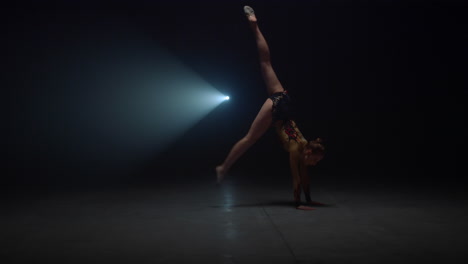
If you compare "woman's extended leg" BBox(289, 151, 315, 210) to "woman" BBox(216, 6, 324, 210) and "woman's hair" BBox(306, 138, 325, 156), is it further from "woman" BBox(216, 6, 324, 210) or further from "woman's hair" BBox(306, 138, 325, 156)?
"woman's hair" BBox(306, 138, 325, 156)

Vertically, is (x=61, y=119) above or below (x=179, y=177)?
above

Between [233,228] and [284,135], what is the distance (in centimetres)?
134

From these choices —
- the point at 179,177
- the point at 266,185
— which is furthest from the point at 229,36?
the point at 266,185

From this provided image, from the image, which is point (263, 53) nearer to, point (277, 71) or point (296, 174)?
point (296, 174)

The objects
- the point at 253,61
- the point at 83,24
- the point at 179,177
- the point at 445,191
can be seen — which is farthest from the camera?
the point at 253,61

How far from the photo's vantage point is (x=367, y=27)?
9.48 meters

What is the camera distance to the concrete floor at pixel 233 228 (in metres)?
2.65

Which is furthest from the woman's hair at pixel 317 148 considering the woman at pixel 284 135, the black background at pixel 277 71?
the black background at pixel 277 71

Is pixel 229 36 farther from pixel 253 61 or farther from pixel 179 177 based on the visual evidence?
pixel 179 177

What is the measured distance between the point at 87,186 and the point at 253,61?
504cm

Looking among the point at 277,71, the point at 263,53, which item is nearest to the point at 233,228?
the point at 263,53

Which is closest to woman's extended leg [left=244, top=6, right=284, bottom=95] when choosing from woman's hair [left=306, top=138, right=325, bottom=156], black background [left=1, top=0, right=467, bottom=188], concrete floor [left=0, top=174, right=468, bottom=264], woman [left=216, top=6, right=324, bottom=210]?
woman [left=216, top=6, right=324, bottom=210]

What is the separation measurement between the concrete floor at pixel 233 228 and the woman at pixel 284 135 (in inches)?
13.8

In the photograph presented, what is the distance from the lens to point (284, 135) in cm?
439
